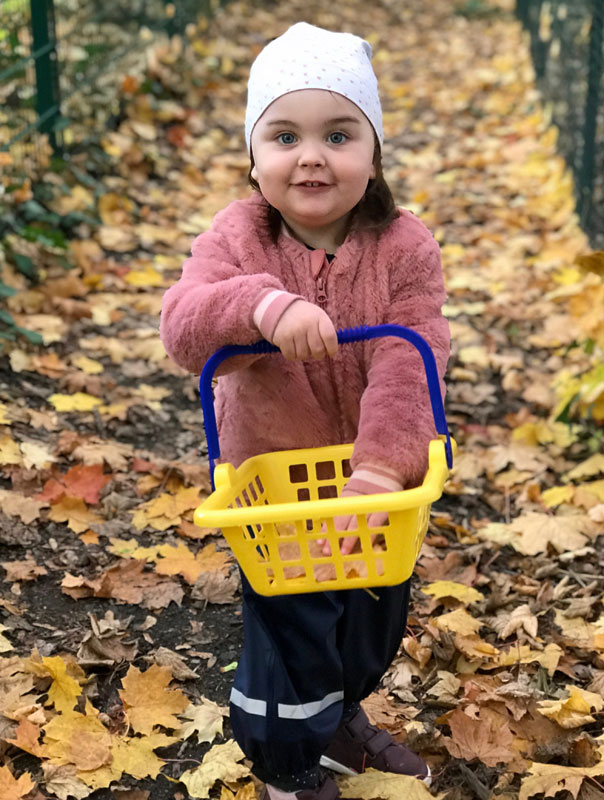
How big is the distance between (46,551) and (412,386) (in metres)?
1.49

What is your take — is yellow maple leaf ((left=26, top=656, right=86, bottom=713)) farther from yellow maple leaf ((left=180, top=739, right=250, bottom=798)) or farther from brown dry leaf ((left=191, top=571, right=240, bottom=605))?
brown dry leaf ((left=191, top=571, right=240, bottom=605))

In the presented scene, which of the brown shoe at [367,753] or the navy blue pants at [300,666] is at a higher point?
the navy blue pants at [300,666]

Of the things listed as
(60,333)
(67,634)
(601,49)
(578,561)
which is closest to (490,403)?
(578,561)

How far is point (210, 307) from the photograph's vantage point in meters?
1.80

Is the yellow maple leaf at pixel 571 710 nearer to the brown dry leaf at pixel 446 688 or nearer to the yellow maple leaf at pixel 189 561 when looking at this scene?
the brown dry leaf at pixel 446 688

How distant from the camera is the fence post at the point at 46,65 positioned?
5.46 meters

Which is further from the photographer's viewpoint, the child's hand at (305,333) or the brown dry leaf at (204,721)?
the brown dry leaf at (204,721)

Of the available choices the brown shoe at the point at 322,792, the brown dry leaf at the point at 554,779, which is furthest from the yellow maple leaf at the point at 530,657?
the brown shoe at the point at 322,792

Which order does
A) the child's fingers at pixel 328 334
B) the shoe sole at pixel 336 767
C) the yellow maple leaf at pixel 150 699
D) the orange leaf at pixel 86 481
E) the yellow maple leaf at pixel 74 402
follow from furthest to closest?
the yellow maple leaf at pixel 74 402
the orange leaf at pixel 86 481
the yellow maple leaf at pixel 150 699
the shoe sole at pixel 336 767
the child's fingers at pixel 328 334

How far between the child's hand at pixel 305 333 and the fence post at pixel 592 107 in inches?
168

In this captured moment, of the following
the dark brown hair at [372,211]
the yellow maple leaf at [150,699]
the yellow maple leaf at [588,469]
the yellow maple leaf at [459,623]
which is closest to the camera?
the dark brown hair at [372,211]

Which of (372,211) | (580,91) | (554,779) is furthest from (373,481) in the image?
(580,91)

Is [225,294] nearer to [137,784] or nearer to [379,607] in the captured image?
[379,607]

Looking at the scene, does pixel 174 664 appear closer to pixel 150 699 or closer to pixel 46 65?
pixel 150 699
